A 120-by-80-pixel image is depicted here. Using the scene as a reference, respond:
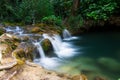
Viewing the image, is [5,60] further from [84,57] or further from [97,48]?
[97,48]

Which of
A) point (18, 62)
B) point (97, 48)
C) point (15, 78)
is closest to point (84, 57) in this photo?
point (97, 48)

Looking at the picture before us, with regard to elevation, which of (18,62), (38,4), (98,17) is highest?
(38,4)

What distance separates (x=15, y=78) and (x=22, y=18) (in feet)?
24.4

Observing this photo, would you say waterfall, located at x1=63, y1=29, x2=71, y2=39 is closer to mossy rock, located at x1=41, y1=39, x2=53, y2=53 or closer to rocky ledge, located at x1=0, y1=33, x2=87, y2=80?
mossy rock, located at x1=41, y1=39, x2=53, y2=53

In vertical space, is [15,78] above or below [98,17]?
below

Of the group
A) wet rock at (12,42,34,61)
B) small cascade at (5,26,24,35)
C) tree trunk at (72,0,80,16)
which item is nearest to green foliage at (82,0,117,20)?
tree trunk at (72,0,80,16)

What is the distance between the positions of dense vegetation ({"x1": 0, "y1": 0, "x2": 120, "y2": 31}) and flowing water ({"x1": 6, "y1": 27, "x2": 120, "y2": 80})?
0.98m

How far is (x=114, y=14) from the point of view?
43.5 ft

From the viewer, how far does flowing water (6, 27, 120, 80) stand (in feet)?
25.2

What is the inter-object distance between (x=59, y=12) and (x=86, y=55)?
5167 millimetres

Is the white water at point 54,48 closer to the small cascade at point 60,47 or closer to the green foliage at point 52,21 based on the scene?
the small cascade at point 60,47

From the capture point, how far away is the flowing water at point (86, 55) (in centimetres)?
767

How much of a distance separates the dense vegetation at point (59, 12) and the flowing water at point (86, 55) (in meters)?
0.98

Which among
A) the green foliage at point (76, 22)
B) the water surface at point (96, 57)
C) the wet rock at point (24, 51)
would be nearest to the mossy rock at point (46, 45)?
the wet rock at point (24, 51)
